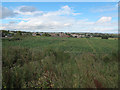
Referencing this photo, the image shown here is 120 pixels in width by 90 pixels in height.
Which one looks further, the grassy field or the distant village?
the distant village

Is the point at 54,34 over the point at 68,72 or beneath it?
over

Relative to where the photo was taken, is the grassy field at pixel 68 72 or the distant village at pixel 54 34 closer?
the grassy field at pixel 68 72

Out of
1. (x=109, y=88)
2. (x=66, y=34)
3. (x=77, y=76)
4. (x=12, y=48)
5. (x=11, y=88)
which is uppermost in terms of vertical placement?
(x=66, y=34)

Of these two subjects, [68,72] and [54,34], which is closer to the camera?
[68,72]

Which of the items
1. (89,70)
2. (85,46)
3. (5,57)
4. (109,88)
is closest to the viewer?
(109,88)

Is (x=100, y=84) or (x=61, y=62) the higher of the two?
(x=61, y=62)

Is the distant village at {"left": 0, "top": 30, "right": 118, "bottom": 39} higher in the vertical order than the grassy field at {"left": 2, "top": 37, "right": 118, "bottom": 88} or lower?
higher

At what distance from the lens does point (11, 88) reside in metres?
1.69

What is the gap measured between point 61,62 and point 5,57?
1324mm

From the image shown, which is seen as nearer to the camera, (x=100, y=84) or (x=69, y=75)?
(x=100, y=84)

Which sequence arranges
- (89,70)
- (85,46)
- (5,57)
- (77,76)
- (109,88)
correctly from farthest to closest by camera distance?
(85,46) → (5,57) → (89,70) → (77,76) → (109,88)

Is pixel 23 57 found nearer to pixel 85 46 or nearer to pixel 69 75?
pixel 69 75

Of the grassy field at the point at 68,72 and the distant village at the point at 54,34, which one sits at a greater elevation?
the distant village at the point at 54,34

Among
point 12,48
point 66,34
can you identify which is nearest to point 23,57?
point 12,48
